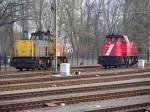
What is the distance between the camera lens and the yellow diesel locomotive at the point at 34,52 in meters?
33.1

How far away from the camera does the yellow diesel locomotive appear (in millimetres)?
33094

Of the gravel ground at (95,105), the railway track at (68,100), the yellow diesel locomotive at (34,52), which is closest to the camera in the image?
the gravel ground at (95,105)

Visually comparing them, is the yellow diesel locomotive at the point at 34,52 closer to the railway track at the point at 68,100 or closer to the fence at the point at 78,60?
the fence at the point at 78,60

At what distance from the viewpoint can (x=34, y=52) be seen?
111 feet

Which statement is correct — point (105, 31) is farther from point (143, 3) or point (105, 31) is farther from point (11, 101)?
point (11, 101)

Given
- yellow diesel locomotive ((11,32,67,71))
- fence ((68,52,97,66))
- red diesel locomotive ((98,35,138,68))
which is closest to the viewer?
yellow diesel locomotive ((11,32,67,71))

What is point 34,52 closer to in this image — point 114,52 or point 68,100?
point 114,52

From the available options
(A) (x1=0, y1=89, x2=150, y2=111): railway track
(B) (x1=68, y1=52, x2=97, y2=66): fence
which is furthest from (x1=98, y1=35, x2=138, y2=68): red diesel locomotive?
(A) (x1=0, y1=89, x2=150, y2=111): railway track

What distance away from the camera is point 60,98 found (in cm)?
1566

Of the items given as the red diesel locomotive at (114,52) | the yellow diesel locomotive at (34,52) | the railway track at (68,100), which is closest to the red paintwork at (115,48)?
the red diesel locomotive at (114,52)

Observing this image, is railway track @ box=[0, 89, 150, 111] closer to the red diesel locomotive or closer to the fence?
the red diesel locomotive

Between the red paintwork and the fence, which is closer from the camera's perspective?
the red paintwork

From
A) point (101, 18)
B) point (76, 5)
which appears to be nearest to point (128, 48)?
point (76, 5)

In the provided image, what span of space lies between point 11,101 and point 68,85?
6.47m
